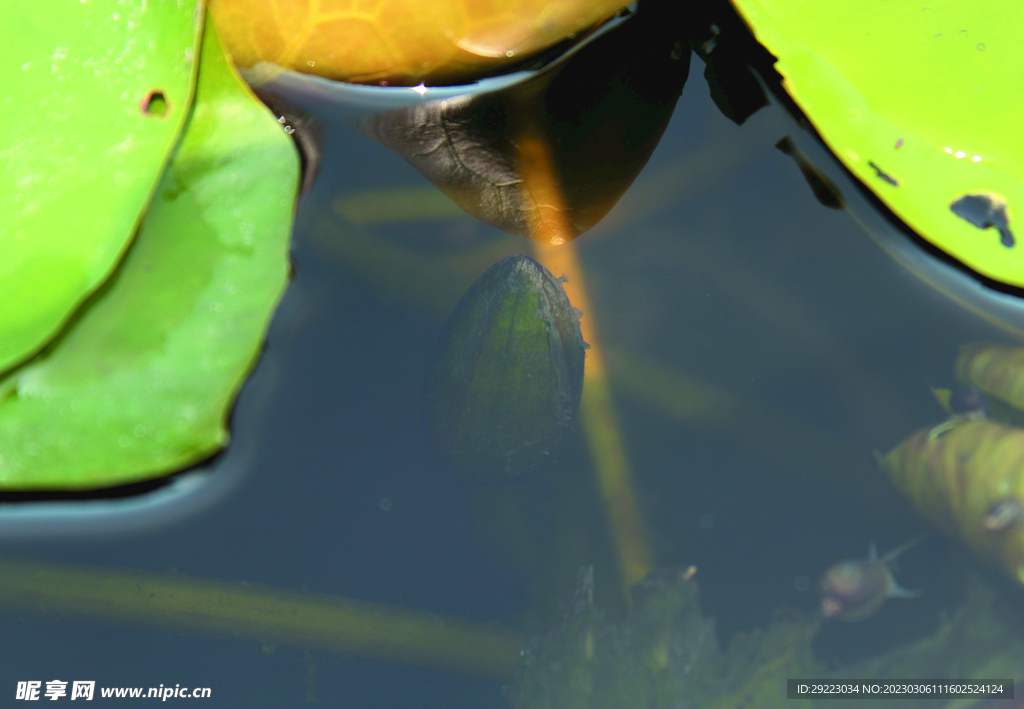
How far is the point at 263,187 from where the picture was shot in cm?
82

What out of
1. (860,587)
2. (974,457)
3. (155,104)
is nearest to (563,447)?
(860,587)

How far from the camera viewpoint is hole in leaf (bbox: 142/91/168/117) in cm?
79

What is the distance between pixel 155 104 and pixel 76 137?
3.8 inches

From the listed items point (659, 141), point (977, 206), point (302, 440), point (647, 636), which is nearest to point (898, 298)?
point (977, 206)

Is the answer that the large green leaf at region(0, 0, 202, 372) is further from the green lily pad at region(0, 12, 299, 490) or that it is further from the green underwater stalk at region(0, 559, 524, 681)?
the green underwater stalk at region(0, 559, 524, 681)

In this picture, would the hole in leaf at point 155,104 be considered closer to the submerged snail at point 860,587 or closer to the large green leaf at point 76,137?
the large green leaf at point 76,137

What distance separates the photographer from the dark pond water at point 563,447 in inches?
34.1

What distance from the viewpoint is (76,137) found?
779 millimetres

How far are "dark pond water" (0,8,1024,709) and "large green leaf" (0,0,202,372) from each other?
0.76 feet

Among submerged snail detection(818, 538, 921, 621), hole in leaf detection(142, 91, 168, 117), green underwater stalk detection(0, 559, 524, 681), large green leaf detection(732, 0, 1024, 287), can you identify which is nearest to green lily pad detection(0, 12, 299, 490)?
hole in leaf detection(142, 91, 168, 117)

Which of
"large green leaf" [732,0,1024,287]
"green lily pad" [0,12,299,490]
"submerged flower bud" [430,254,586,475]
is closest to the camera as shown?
"green lily pad" [0,12,299,490]

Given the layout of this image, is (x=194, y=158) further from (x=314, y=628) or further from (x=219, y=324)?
(x=314, y=628)

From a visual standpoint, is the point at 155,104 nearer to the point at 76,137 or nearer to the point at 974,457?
the point at 76,137

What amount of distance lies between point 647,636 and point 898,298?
1.98 feet
